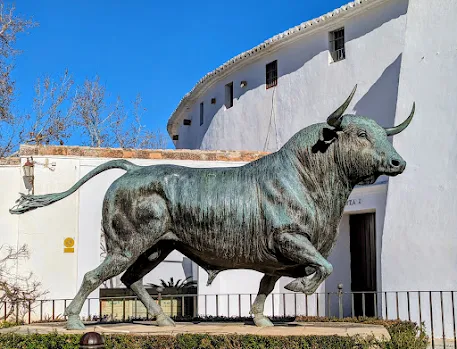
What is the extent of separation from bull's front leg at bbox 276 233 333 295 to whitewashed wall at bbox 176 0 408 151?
8772 millimetres

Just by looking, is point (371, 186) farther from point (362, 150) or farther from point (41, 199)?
point (41, 199)

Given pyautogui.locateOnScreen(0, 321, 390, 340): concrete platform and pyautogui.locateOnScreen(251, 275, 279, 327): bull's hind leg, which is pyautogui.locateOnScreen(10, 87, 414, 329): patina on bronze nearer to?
pyautogui.locateOnScreen(251, 275, 279, 327): bull's hind leg

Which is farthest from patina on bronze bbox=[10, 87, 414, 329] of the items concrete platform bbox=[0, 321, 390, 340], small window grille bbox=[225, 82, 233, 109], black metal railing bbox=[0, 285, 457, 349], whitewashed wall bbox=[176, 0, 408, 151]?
small window grille bbox=[225, 82, 233, 109]

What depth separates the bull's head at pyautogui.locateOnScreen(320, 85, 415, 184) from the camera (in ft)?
17.1

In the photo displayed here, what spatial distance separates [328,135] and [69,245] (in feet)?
25.9

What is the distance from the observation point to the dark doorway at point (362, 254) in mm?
13812

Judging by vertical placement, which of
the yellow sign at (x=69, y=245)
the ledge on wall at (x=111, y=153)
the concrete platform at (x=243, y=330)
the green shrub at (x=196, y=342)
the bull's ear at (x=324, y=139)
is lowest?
the green shrub at (x=196, y=342)

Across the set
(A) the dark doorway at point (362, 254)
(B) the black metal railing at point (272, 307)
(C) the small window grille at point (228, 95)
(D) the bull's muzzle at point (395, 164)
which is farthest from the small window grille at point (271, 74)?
(D) the bull's muzzle at point (395, 164)

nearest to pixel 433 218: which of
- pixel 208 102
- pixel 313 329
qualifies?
pixel 313 329

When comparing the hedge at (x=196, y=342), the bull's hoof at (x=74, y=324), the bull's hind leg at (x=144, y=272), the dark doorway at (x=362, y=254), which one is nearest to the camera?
the hedge at (x=196, y=342)

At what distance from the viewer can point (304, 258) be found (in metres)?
5.14

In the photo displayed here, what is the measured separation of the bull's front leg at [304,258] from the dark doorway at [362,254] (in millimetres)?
8761

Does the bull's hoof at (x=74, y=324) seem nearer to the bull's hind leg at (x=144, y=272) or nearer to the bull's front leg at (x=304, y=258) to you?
the bull's hind leg at (x=144, y=272)

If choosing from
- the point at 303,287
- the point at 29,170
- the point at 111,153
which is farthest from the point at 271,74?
the point at 303,287
